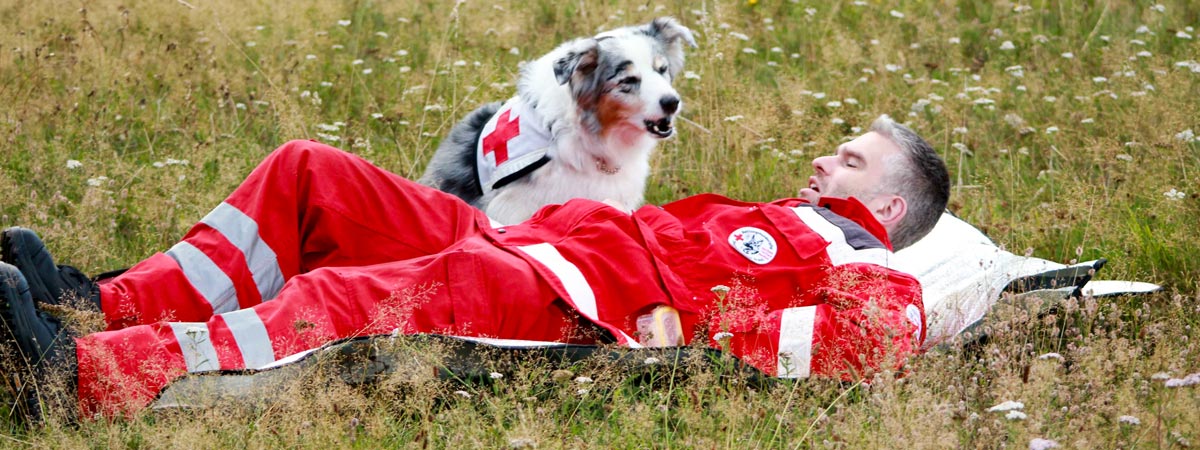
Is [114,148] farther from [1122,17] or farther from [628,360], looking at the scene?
[1122,17]

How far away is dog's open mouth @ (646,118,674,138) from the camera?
5.14m

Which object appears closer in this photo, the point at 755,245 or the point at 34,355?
the point at 34,355

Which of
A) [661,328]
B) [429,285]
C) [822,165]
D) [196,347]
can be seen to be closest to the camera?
[196,347]

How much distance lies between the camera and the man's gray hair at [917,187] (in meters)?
4.01

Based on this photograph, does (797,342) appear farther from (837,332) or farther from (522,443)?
(522,443)

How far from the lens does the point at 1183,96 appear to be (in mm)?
5816

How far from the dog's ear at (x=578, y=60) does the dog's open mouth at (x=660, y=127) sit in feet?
1.18

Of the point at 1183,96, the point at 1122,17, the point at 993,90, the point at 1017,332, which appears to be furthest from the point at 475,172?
the point at 1122,17

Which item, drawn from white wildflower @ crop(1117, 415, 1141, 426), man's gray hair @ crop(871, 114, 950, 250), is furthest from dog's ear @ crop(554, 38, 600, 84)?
white wildflower @ crop(1117, 415, 1141, 426)

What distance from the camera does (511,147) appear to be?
194 inches

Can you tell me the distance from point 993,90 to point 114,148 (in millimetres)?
4541

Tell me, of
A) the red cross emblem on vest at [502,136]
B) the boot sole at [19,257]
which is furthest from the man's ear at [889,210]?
the boot sole at [19,257]

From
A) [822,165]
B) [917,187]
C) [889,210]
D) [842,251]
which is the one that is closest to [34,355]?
[842,251]

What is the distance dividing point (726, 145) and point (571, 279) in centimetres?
262
